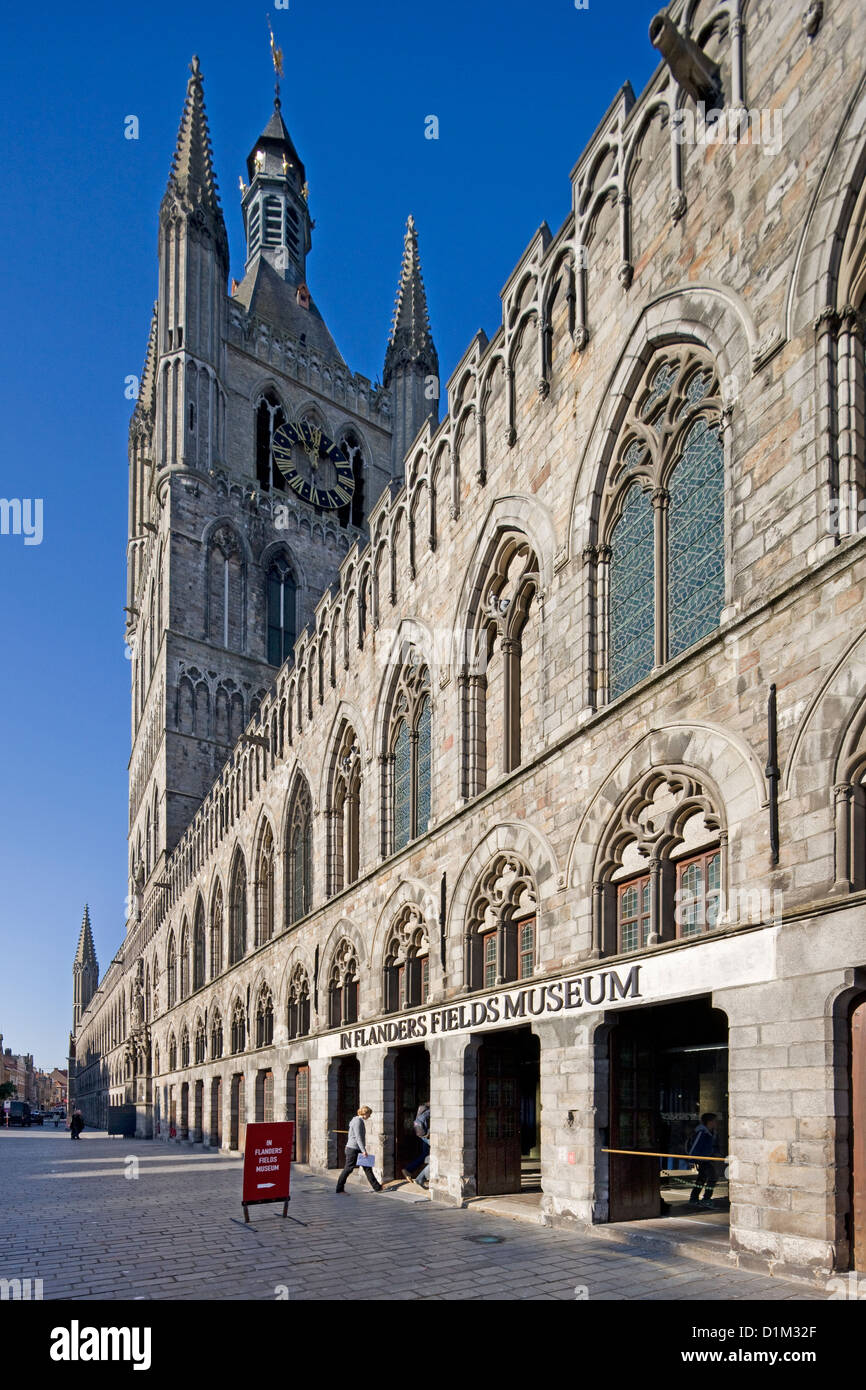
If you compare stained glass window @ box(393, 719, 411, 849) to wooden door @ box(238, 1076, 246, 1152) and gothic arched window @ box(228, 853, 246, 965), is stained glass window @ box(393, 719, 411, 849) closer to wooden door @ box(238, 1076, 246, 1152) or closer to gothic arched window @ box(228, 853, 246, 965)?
wooden door @ box(238, 1076, 246, 1152)

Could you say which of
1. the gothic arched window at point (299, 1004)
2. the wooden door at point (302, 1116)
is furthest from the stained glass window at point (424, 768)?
the wooden door at point (302, 1116)

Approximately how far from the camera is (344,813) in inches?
1018

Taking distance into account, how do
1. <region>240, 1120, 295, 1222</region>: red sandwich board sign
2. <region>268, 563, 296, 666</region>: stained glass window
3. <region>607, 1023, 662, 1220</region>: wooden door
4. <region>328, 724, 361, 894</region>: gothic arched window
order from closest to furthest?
<region>607, 1023, 662, 1220</region>: wooden door < <region>240, 1120, 295, 1222</region>: red sandwich board sign < <region>328, 724, 361, 894</region>: gothic arched window < <region>268, 563, 296, 666</region>: stained glass window

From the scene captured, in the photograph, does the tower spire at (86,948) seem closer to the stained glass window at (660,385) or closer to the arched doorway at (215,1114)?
the arched doorway at (215,1114)

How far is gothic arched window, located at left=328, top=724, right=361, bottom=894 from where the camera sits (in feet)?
82.8

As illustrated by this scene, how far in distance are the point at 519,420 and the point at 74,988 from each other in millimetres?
181427

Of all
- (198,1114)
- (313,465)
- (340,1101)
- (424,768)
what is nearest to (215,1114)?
(198,1114)

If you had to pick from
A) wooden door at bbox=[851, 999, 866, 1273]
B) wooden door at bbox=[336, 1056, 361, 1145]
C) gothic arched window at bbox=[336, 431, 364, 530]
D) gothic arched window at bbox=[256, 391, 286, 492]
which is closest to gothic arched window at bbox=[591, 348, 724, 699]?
wooden door at bbox=[851, 999, 866, 1273]

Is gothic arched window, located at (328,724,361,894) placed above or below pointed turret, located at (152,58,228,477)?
below

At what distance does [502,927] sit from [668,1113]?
8.66 meters

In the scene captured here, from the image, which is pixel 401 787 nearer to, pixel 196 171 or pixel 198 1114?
pixel 198 1114

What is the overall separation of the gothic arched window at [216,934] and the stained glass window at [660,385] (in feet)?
107

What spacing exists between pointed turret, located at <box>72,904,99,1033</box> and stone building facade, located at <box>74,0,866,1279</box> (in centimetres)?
15456
